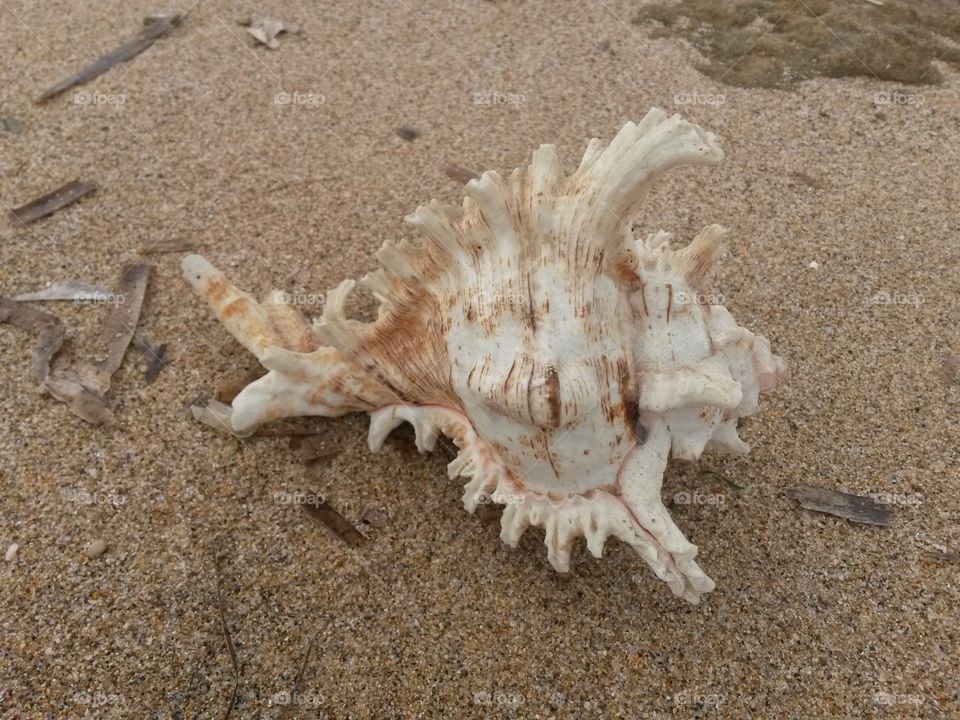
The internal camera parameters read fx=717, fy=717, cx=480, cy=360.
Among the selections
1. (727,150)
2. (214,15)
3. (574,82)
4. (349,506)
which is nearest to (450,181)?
(574,82)

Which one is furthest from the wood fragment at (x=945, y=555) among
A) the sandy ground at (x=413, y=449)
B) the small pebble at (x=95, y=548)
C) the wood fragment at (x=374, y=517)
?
the small pebble at (x=95, y=548)

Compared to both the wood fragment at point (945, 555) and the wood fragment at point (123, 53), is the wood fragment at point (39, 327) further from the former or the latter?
the wood fragment at point (945, 555)

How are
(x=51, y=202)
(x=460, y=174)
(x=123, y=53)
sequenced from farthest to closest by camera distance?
(x=123, y=53) < (x=460, y=174) < (x=51, y=202)

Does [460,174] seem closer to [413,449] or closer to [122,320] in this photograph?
[413,449]

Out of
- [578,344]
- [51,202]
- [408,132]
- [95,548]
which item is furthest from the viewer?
[408,132]

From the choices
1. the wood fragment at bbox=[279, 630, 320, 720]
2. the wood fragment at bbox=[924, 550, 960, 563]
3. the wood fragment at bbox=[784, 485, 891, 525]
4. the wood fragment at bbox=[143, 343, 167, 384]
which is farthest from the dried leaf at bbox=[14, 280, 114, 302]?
the wood fragment at bbox=[924, 550, 960, 563]

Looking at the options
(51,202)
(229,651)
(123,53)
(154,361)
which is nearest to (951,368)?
(229,651)
